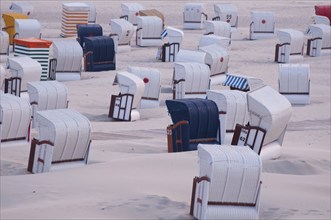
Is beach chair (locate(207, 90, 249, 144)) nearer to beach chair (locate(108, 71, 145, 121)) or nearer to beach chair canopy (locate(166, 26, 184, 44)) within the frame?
beach chair (locate(108, 71, 145, 121))

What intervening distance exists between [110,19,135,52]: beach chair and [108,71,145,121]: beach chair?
1335cm

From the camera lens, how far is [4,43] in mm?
33812

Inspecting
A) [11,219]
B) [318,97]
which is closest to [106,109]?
[318,97]

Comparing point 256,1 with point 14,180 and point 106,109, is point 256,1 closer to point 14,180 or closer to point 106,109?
point 106,109

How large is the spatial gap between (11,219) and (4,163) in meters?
4.77

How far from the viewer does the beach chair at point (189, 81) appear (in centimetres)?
2483

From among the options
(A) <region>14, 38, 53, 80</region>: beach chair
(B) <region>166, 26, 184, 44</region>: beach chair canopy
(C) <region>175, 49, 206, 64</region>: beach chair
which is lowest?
(B) <region>166, 26, 184, 44</region>: beach chair canopy

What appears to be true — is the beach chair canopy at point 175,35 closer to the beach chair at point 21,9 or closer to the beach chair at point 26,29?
the beach chair at point 26,29

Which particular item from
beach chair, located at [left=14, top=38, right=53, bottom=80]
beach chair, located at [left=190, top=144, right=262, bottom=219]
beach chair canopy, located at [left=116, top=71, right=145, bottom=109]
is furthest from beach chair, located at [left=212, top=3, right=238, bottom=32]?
beach chair, located at [left=190, top=144, right=262, bottom=219]

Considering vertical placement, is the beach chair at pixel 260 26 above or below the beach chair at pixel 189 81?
below

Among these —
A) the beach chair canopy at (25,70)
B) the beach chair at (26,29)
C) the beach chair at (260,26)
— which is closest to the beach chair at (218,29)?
the beach chair at (260,26)

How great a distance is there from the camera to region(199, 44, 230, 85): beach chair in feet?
94.7

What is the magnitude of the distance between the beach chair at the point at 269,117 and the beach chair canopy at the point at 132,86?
5.50 meters

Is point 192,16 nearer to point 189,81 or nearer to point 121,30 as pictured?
point 121,30
